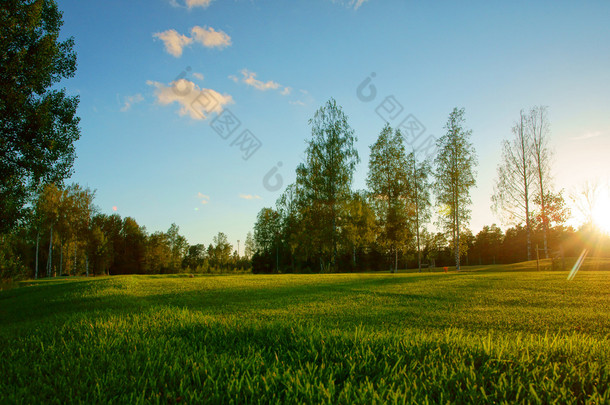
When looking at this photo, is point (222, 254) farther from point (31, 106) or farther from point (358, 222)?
point (31, 106)

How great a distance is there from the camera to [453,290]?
9.31 m

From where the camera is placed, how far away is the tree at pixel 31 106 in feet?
42.9

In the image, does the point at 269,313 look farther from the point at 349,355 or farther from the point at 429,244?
the point at 429,244

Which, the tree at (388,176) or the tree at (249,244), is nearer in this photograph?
the tree at (388,176)

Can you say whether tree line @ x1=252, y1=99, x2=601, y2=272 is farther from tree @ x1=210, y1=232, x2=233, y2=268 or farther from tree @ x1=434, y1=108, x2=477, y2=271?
tree @ x1=210, y1=232, x2=233, y2=268

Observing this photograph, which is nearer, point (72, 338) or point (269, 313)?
point (72, 338)

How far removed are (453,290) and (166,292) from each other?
28.3 feet

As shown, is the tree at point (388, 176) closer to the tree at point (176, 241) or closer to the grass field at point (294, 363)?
the grass field at point (294, 363)

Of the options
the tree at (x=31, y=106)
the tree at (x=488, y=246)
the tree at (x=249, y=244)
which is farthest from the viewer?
the tree at (x=249, y=244)

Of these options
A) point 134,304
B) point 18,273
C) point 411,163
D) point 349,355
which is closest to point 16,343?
point 134,304

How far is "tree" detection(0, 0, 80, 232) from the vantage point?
13.1 metres

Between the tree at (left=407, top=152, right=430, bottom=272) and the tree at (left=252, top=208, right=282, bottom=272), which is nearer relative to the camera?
the tree at (left=407, top=152, right=430, bottom=272)

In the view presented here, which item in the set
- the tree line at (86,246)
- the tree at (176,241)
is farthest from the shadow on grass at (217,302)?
the tree at (176,241)

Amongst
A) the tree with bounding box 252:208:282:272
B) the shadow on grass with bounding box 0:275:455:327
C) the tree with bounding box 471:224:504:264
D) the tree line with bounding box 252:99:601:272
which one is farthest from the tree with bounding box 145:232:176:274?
the tree with bounding box 471:224:504:264
